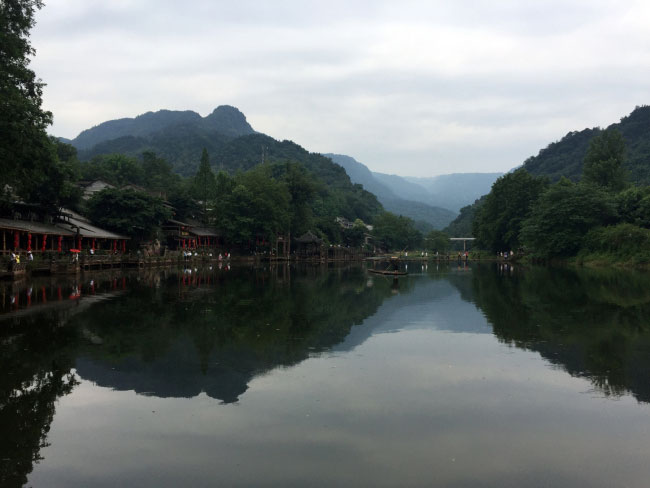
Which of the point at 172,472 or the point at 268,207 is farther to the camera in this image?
the point at 268,207

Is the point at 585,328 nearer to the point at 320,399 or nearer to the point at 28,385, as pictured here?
the point at 320,399

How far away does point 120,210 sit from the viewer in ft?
159

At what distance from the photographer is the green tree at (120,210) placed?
157 feet

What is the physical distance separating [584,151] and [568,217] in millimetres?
81451

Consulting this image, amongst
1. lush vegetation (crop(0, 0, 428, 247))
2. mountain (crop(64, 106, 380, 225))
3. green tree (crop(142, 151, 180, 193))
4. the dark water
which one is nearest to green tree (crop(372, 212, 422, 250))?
lush vegetation (crop(0, 0, 428, 247))

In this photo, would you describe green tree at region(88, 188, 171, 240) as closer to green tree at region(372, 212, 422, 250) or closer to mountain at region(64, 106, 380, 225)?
green tree at region(372, 212, 422, 250)

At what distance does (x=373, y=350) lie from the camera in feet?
42.2

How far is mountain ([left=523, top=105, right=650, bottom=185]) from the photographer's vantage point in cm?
10056

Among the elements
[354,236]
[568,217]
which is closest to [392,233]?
[354,236]

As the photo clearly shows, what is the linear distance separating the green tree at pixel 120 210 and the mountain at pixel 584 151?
88.4 meters

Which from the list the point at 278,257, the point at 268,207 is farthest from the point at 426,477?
the point at 278,257

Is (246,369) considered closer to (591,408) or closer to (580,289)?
(591,408)

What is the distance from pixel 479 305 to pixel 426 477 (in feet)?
55.8

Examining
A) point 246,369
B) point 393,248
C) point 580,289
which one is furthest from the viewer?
point 393,248
